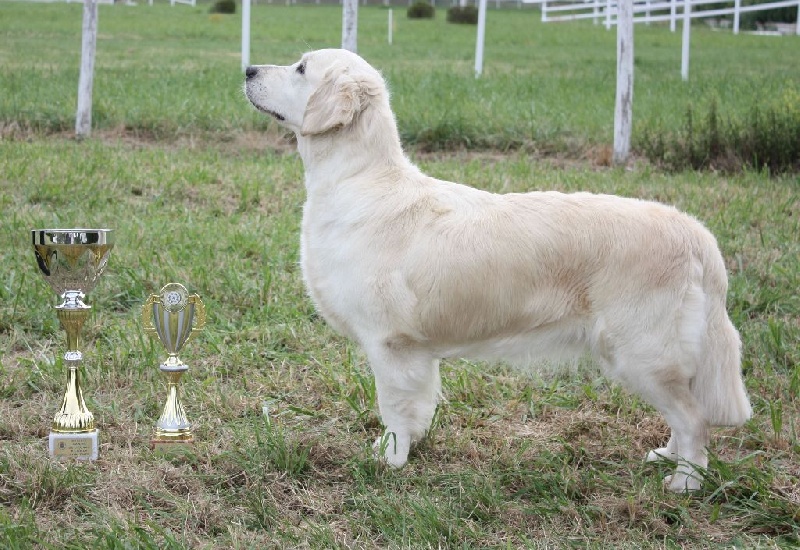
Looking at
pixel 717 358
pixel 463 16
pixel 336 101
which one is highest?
pixel 463 16

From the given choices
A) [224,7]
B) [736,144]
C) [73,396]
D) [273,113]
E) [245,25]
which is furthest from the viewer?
[224,7]

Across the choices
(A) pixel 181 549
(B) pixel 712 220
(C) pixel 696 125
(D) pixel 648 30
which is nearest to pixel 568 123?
(C) pixel 696 125

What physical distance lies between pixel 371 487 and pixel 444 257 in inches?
34.7

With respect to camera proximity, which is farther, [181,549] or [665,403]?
[665,403]

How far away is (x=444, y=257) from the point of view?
11.7ft

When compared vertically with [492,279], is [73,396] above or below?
below

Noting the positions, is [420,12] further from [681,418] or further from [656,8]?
[681,418]

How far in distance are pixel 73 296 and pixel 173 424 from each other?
0.68 m

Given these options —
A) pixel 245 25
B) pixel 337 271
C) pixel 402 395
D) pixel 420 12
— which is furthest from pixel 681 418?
pixel 420 12

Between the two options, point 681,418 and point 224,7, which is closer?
point 681,418

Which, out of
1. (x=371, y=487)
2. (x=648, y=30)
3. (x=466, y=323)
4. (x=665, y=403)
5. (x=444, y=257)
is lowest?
(x=371, y=487)

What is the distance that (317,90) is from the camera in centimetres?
374

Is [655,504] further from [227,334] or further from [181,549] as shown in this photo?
[227,334]

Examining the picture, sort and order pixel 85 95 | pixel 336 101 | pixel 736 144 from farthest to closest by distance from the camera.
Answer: pixel 85 95
pixel 736 144
pixel 336 101
